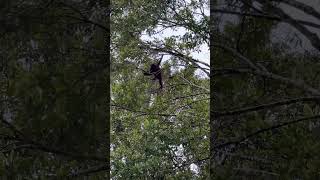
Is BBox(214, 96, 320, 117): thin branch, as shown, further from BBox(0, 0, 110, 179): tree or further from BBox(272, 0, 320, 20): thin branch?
BBox(0, 0, 110, 179): tree

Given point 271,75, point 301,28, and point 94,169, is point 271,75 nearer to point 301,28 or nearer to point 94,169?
point 301,28

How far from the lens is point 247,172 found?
3.11 m

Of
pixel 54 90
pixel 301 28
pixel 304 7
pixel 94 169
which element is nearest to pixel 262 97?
pixel 301 28

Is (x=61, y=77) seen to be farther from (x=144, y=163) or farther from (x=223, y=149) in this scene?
(x=223, y=149)

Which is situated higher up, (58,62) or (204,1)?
(204,1)

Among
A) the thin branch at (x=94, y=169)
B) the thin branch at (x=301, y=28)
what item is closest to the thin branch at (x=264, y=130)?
the thin branch at (x=301, y=28)

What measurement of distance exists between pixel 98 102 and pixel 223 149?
74 cm

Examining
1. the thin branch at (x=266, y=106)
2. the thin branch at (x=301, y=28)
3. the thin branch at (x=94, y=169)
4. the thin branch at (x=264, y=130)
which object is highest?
the thin branch at (x=301, y=28)

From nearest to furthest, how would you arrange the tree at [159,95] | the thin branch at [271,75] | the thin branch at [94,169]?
1. the thin branch at [271,75]
2. the tree at [159,95]
3. the thin branch at [94,169]

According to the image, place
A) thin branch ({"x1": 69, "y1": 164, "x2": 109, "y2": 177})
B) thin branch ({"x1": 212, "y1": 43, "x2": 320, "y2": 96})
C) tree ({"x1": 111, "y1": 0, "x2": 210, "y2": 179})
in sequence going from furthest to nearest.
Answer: thin branch ({"x1": 69, "y1": 164, "x2": 109, "y2": 177}) < tree ({"x1": 111, "y1": 0, "x2": 210, "y2": 179}) < thin branch ({"x1": 212, "y1": 43, "x2": 320, "y2": 96})

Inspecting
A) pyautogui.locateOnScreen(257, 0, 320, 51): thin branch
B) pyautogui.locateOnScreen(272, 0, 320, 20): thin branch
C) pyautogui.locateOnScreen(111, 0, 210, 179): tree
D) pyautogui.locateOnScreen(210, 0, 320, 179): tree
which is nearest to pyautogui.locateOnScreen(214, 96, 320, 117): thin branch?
pyautogui.locateOnScreen(210, 0, 320, 179): tree

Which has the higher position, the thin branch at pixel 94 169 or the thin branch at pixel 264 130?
the thin branch at pixel 264 130


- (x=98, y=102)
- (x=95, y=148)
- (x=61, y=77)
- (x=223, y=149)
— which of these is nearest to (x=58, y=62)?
(x=61, y=77)

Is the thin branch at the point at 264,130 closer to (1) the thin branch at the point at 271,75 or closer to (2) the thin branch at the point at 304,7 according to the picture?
(1) the thin branch at the point at 271,75
